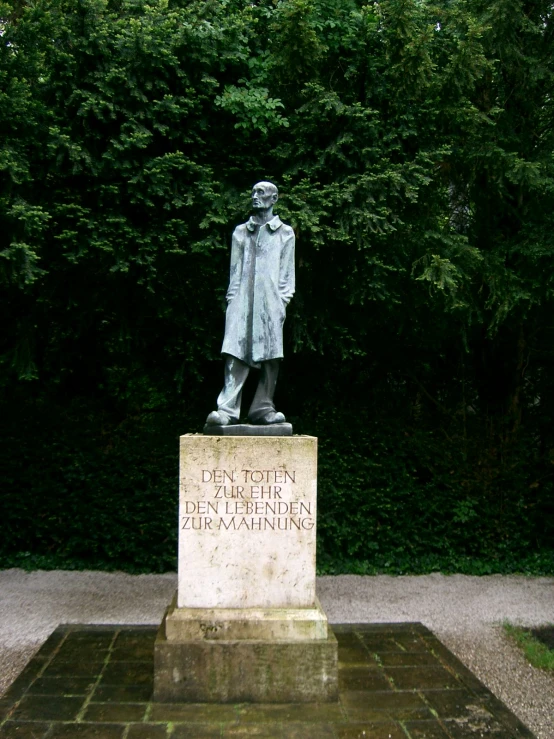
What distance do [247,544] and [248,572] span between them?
7.3 inches

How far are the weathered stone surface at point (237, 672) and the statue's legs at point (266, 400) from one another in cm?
149

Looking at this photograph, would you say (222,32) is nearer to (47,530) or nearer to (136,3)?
(136,3)

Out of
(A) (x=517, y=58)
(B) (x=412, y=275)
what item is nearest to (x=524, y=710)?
(B) (x=412, y=275)

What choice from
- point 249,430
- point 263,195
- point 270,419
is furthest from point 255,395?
point 263,195

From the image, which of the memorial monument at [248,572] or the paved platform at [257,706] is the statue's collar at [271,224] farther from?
the paved platform at [257,706]

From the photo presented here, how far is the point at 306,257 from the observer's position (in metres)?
7.43

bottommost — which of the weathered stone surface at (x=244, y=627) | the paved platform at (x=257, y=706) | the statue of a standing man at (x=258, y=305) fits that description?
the paved platform at (x=257, y=706)

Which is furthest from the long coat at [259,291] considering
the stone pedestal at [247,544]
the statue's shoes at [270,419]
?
the stone pedestal at [247,544]

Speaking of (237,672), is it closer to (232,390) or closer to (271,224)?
(232,390)

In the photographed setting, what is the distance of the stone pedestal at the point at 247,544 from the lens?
4.43m

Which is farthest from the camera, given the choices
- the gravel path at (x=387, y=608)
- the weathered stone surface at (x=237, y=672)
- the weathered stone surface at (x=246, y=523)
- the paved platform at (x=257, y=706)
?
the gravel path at (x=387, y=608)

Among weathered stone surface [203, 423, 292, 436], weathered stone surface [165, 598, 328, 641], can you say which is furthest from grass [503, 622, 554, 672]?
weathered stone surface [203, 423, 292, 436]

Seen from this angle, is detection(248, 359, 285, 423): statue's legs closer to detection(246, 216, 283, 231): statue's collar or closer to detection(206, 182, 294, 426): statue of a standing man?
detection(206, 182, 294, 426): statue of a standing man

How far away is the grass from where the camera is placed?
575 cm
